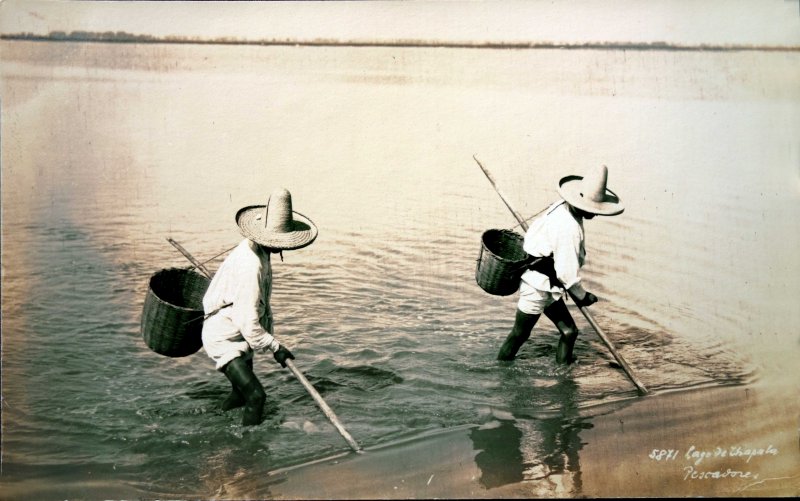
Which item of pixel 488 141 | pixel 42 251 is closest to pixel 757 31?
pixel 488 141

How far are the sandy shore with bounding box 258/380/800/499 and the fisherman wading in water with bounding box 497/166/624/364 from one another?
76cm

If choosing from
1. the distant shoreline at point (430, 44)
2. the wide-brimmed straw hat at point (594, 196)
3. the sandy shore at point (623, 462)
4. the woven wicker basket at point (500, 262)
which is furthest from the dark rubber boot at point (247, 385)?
the distant shoreline at point (430, 44)

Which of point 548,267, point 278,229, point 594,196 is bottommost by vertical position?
point 548,267

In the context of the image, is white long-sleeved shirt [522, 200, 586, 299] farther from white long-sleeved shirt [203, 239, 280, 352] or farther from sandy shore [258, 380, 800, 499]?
white long-sleeved shirt [203, 239, 280, 352]

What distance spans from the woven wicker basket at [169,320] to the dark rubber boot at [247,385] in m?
0.35

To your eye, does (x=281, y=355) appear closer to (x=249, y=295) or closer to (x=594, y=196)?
(x=249, y=295)

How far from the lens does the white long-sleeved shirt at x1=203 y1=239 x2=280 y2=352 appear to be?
4395 millimetres

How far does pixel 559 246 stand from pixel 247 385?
7.44ft

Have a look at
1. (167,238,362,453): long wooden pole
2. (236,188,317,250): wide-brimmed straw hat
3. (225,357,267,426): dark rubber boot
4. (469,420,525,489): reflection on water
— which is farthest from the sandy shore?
(236,188,317,250): wide-brimmed straw hat

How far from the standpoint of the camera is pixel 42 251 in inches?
231

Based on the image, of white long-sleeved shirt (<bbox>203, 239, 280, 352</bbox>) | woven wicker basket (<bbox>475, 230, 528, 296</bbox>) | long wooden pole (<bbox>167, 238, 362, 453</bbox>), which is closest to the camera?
white long-sleeved shirt (<bbox>203, 239, 280, 352</bbox>)

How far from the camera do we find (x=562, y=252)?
515 cm

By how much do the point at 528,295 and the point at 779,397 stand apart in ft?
6.85

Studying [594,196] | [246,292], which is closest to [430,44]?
[594,196]
